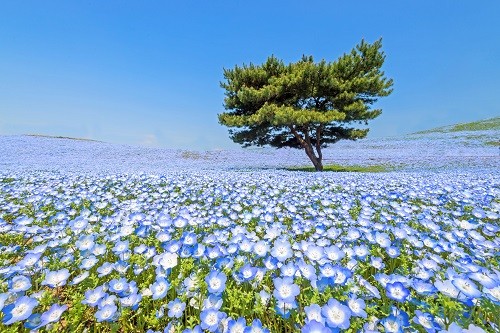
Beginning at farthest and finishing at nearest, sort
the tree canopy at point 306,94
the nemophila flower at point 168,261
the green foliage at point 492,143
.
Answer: the green foliage at point 492,143 → the tree canopy at point 306,94 → the nemophila flower at point 168,261

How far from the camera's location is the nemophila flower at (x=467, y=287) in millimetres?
1475

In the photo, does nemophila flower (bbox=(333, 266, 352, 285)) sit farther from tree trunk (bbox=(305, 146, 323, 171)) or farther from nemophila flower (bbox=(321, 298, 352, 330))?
tree trunk (bbox=(305, 146, 323, 171))

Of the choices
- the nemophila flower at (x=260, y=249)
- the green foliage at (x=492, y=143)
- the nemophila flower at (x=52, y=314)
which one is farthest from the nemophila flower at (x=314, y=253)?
Result: the green foliage at (x=492, y=143)

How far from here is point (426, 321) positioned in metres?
Result: 1.57

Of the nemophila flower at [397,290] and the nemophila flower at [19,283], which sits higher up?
the nemophila flower at [19,283]

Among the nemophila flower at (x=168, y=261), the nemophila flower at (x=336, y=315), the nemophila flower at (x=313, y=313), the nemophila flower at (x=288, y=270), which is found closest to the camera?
the nemophila flower at (x=336, y=315)

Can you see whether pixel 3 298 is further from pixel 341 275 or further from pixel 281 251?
pixel 341 275

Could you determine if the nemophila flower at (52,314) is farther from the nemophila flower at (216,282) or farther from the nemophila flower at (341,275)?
the nemophila flower at (341,275)

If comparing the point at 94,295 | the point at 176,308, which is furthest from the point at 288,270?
the point at 94,295

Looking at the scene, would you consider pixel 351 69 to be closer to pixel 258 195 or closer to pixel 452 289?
pixel 258 195

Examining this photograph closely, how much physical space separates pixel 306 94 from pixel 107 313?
14904 millimetres

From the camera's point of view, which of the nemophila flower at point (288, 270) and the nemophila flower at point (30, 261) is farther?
the nemophila flower at point (30, 261)

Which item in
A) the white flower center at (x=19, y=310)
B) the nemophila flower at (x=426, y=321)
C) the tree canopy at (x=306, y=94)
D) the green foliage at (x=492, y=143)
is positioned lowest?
the green foliage at (x=492, y=143)

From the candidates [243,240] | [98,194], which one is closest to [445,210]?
[243,240]
